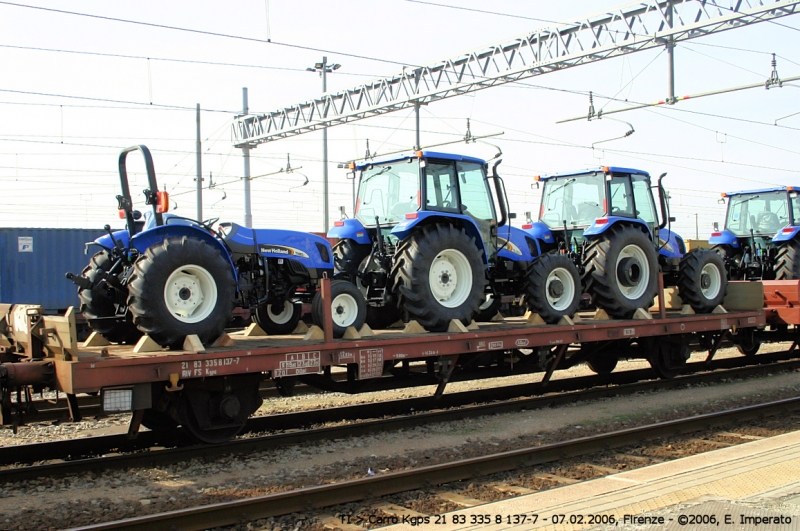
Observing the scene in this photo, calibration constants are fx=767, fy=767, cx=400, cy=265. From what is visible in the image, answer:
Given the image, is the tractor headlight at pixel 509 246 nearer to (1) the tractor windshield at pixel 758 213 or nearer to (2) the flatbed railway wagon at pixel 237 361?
(2) the flatbed railway wagon at pixel 237 361

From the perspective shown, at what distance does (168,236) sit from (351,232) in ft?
10.4

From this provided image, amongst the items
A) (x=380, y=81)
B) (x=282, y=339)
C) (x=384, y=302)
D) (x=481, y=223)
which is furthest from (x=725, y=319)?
(x=380, y=81)

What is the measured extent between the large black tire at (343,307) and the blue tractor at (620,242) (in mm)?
4199

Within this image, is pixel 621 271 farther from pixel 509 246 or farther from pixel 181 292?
pixel 181 292

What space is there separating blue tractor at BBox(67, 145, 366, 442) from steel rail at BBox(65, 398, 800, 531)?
1.70 metres

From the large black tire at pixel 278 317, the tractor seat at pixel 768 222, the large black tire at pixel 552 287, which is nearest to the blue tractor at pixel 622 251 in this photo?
the large black tire at pixel 552 287

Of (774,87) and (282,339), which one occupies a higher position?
(774,87)

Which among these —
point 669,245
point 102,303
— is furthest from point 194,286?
point 669,245

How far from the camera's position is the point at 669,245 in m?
13.4

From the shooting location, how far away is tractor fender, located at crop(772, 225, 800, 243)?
15.5 m

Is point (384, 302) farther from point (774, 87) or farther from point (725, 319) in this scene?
point (774, 87)

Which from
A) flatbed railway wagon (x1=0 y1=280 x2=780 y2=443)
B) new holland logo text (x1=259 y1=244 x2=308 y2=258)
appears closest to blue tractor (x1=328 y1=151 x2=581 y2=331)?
flatbed railway wagon (x1=0 y1=280 x2=780 y2=443)

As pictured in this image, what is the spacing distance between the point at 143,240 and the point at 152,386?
56.4 inches

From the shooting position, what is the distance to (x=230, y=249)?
8.60 metres
